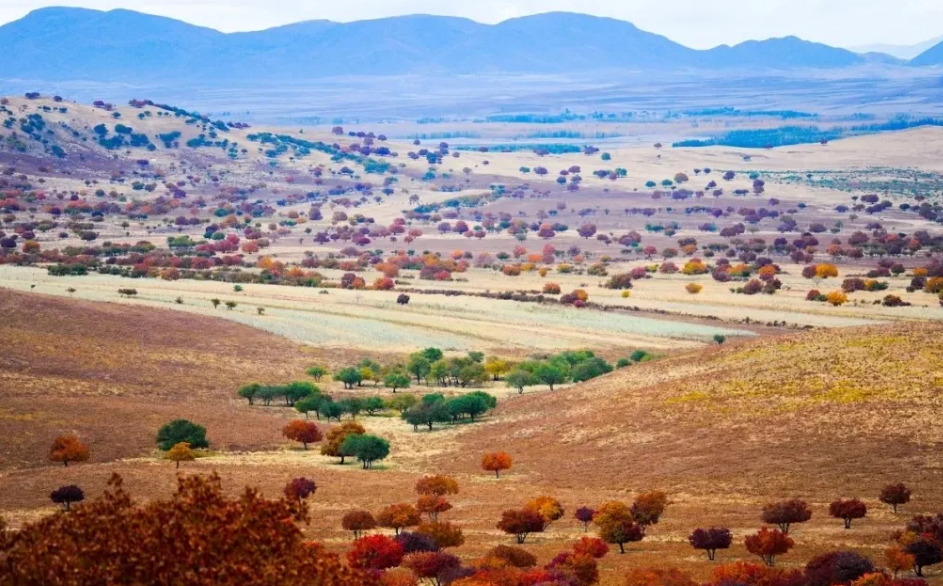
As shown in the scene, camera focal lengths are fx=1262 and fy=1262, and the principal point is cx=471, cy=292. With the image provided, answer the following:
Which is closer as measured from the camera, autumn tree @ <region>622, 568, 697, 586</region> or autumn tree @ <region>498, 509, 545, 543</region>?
autumn tree @ <region>622, 568, 697, 586</region>

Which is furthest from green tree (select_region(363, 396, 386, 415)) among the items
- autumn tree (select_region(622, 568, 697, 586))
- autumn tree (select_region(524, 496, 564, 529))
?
autumn tree (select_region(622, 568, 697, 586))

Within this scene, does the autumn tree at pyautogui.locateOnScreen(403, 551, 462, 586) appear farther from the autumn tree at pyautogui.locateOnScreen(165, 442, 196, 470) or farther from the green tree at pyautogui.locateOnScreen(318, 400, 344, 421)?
the green tree at pyautogui.locateOnScreen(318, 400, 344, 421)

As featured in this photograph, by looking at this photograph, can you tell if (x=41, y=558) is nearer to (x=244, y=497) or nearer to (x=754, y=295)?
(x=244, y=497)

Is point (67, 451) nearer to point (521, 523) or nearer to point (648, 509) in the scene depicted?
point (521, 523)

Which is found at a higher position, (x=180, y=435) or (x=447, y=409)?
(x=180, y=435)

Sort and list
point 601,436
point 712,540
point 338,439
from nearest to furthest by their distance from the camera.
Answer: point 712,540
point 338,439
point 601,436

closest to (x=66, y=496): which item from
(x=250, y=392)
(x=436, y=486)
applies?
(x=436, y=486)
